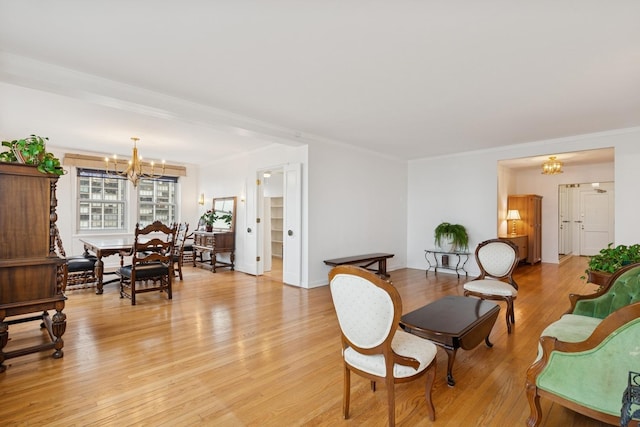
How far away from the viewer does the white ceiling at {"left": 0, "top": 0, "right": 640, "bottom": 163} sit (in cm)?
210

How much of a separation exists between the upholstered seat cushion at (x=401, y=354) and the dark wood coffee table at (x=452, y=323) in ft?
1.17

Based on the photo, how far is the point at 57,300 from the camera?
8.99ft

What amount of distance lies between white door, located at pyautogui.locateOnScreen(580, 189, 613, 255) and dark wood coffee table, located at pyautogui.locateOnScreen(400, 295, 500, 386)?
852 cm

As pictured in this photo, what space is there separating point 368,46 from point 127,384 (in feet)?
10.6

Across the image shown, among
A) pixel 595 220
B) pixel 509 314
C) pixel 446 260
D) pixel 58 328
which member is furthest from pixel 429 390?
pixel 595 220

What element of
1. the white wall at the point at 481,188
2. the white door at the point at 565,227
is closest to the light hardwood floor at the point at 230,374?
the white wall at the point at 481,188

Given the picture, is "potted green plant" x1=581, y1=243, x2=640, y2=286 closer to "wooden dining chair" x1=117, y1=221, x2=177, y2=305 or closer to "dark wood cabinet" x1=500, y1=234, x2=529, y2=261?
"dark wood cabinet" x1=500, y1=234, x2=529, y2=261

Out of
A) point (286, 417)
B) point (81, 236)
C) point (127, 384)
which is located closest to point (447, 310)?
point (286, 417)

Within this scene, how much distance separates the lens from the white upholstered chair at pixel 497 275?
3.40 meters

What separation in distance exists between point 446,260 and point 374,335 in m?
5.64

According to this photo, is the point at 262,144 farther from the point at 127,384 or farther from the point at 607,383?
the point at 607,383

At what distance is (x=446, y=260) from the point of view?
22.3 ft

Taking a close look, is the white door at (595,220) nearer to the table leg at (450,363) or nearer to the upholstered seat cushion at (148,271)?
the table leg at (450,363)

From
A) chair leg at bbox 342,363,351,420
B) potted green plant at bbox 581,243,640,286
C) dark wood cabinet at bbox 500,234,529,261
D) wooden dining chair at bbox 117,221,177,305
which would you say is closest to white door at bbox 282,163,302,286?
wooden dining chair at bbox 117,221,177,305
